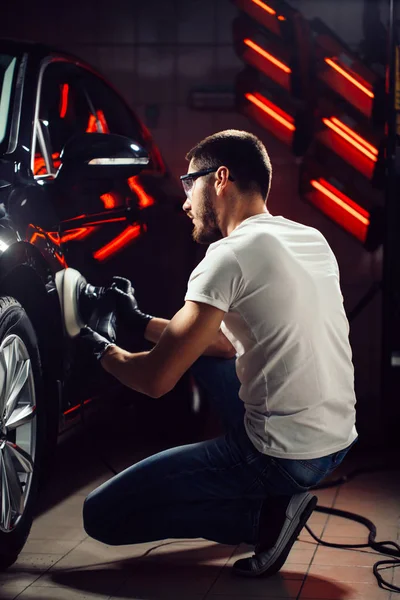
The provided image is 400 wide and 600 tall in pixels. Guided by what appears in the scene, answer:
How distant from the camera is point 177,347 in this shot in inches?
116

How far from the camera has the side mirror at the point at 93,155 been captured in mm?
3754

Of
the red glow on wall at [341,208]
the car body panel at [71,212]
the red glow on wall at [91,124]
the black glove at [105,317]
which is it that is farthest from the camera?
the red glow on wall at [341,208]

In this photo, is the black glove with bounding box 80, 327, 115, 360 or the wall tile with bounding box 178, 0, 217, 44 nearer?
the black glove with bounding box 80, 327, 115, 360

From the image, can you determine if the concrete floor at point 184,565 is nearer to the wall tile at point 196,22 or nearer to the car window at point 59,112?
the car window at point 59,112

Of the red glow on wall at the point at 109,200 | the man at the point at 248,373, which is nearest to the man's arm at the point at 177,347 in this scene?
the man at the point at 248,373

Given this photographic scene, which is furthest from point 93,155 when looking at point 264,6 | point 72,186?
point 264,6

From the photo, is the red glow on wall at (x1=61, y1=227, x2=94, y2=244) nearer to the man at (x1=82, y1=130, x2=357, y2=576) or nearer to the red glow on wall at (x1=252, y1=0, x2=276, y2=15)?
the man at (x1=82, y1=130, x2=357, y2=576)

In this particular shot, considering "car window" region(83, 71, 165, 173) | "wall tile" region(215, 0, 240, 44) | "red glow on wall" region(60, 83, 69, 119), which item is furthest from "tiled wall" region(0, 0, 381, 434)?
"red glow on wall" region(60, 83, 69, 119)

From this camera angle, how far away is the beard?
3.26 meters

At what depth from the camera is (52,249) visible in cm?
358

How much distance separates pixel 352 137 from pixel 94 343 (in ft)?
8.73

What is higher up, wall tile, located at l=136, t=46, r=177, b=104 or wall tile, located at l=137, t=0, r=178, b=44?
wall tile, located at l=137, t=0, r=178, b=44

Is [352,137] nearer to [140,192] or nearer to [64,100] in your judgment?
[140,192]

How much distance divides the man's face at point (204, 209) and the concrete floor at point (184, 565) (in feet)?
3.65
